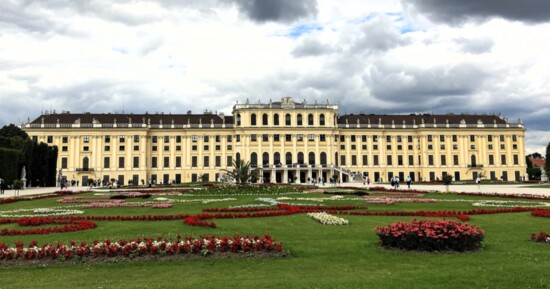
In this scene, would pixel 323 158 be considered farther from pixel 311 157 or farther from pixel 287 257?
pixel 287 257

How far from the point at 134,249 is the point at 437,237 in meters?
6.32

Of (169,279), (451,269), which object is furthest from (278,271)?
(451,269)

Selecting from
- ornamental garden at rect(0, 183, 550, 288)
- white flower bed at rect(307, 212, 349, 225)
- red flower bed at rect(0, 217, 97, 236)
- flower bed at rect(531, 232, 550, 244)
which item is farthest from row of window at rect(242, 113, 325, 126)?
flower bed at rect(531, 232, 550, 244)

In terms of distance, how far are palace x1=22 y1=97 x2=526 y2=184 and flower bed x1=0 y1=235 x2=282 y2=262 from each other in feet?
211

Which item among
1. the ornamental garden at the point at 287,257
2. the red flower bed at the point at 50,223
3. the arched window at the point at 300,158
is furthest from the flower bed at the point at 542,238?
the arched window at the point at 300,158

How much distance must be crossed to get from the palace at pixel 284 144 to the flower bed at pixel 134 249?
64.2 m

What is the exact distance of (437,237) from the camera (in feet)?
32.3

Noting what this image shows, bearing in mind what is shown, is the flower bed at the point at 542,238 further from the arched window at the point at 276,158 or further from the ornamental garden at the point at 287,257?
the arched window at the point at 276,158

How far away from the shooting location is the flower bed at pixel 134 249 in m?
9.45

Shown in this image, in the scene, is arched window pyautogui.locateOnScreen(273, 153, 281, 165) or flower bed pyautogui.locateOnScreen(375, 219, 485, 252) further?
arched window pyautogui.locateOnScreen(273, 153, 281, 165)

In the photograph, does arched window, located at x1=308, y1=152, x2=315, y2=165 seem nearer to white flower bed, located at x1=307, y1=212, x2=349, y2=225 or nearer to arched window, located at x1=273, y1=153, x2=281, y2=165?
arched window, located at x1=273, y1=153, x2=281, y2=165

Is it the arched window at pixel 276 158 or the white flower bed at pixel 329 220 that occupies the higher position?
the arched window at pixel 276 158

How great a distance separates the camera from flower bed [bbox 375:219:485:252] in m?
9.91

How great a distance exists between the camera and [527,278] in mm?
7738
